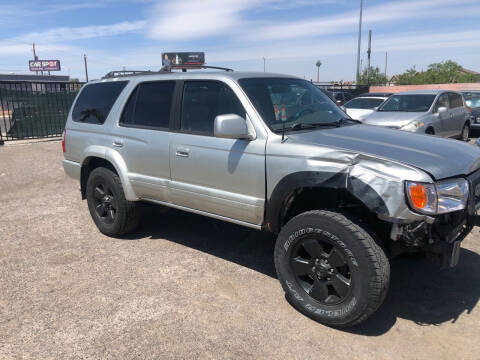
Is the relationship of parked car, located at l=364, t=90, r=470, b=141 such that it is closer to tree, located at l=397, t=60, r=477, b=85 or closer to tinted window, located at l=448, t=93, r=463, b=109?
tinted window, located at l=448, t=93, r=463, b=109

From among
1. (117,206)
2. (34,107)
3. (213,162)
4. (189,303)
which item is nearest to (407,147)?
(213,162)

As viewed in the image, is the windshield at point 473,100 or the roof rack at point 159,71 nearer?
the roof rack at point 159,71

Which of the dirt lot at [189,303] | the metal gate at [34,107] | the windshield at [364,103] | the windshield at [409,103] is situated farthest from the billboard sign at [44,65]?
the dirt lot at [189,303]

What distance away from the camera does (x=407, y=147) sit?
10.9ft

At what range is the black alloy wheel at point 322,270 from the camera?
3080 millimetres

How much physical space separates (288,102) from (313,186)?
1176mm

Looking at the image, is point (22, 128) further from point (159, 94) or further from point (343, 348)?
point (343, 348)

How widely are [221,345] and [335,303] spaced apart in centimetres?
90

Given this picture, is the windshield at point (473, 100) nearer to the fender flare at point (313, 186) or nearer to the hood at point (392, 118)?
the hood at point (392, 118)

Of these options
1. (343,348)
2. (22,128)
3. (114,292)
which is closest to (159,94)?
(114,292)

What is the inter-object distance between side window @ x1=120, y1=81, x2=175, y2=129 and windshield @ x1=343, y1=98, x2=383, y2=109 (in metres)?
11.0


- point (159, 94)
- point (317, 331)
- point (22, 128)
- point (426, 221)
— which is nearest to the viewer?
point (426, 221)

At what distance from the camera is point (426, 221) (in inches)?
108

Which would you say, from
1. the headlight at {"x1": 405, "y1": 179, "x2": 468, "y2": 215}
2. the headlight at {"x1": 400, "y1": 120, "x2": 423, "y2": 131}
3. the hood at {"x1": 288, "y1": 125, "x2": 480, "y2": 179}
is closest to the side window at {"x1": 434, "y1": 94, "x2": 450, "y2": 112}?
the headlight at {"x1": 400, "y1": 120, "x2": 423, "y2": 131}
